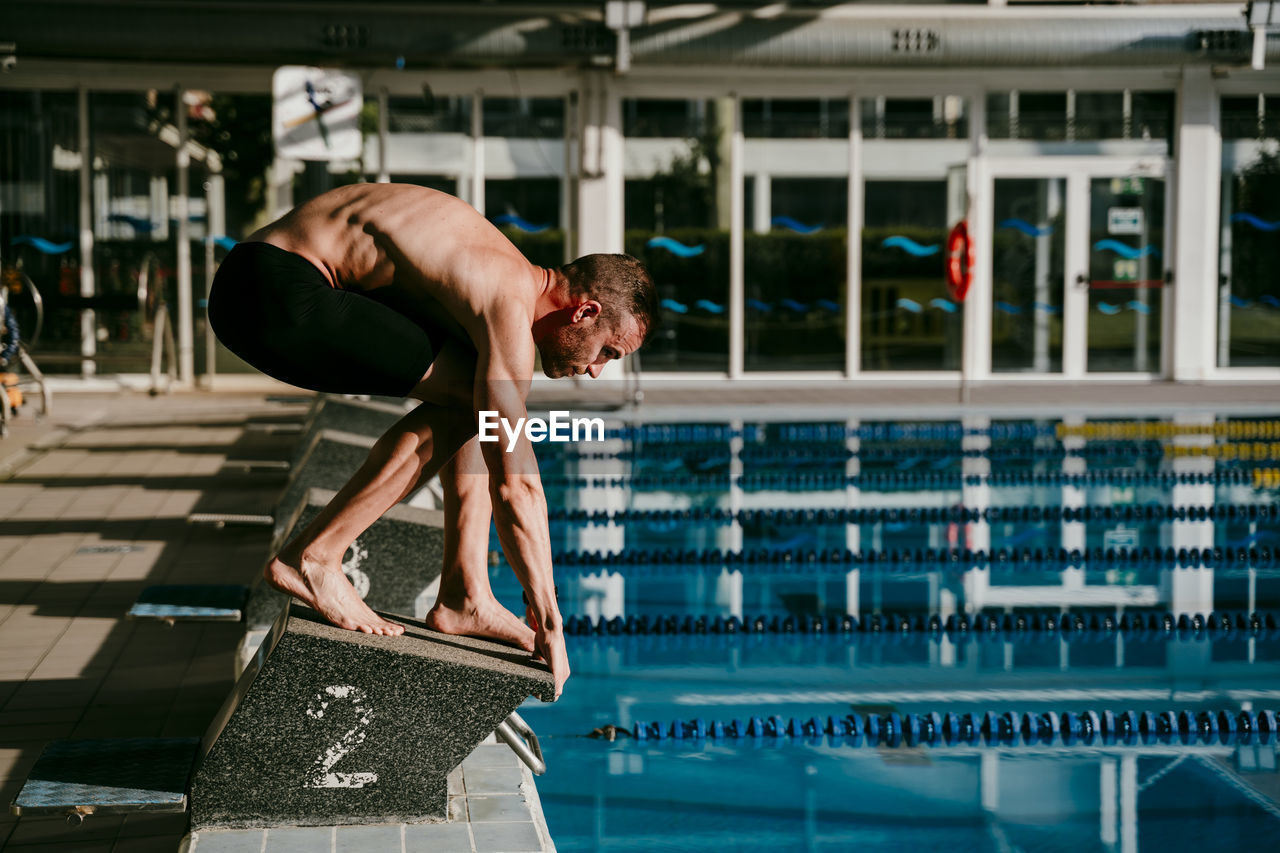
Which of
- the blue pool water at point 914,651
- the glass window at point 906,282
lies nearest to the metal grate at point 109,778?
the blue pool water at point 914,651

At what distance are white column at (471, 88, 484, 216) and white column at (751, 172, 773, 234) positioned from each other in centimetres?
275

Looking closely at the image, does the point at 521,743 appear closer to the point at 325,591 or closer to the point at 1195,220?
the point at 325,591

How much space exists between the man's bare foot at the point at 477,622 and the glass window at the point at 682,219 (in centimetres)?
1094

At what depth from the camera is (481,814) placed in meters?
3.12

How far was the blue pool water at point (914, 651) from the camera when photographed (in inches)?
150

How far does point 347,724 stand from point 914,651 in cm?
293

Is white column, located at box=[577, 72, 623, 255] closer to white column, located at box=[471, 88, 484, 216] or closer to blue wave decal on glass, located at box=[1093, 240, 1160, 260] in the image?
white column, located at box=[471, 88, 484, 216]

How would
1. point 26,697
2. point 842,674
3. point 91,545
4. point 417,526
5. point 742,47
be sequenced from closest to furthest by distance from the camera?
1. point 26,697
2. point 417,526
3. point 842,674
4. point 91,545
5. point 742,47

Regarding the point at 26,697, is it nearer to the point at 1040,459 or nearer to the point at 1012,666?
the point at 1012,666

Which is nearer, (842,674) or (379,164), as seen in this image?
(842,674)

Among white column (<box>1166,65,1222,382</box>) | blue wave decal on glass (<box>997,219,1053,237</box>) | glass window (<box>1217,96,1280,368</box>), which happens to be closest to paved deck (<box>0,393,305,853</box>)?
blue wave decal on glass (<box>997,219,1053,237</box>)

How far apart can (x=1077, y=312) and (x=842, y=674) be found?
1027 cm

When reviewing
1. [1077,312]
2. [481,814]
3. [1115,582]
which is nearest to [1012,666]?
[1115,582]

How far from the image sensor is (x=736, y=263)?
46.5ft
